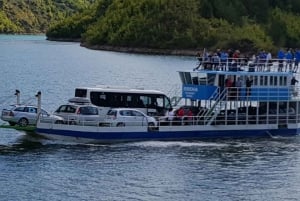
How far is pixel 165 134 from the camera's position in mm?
59219

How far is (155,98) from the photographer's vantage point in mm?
64375

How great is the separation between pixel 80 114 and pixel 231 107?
13.9 metres

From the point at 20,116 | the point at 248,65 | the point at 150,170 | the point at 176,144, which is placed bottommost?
the point at 150,170

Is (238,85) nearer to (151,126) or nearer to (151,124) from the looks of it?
(151,124)

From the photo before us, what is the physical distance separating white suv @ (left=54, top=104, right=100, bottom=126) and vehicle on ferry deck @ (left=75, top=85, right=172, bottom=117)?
8.93 feet

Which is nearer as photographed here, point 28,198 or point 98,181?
point 28,198

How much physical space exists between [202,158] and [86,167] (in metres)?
8.92

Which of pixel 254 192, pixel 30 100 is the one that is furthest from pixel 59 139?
pixel 30 100

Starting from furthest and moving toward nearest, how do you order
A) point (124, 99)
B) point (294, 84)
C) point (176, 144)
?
point (294, 84)
point (124, 99)
point (176, 144)

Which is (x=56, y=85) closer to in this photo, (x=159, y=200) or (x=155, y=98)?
(x=155, y=98)

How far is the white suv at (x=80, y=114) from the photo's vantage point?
189 feet

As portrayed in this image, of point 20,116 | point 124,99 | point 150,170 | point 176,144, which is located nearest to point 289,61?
point 176,144

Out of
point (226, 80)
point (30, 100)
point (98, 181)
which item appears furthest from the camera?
point (30, 100)

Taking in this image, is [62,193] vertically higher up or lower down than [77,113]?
lower down
